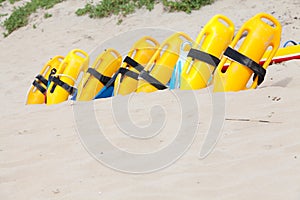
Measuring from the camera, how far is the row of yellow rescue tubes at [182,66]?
390cm

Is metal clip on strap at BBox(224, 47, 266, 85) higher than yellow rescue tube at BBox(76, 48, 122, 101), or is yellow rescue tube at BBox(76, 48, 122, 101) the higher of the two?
metal clip on strap at BBox(224, 47, 266, 85)

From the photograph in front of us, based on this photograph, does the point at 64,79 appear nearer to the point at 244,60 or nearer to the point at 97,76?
the point at 97,76

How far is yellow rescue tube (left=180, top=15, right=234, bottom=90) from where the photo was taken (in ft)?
13.3

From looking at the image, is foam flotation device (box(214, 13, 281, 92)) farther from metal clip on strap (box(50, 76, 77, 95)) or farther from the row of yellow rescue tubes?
metal clip on strap (box(50, 76, 77, 95))

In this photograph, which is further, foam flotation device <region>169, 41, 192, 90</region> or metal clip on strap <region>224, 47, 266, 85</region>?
foam flotation device <region>169, 41, 192, 90</region>

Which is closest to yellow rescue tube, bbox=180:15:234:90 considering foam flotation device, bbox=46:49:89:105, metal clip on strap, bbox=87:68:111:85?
metal clip on strap, bbox=87:68:111:85

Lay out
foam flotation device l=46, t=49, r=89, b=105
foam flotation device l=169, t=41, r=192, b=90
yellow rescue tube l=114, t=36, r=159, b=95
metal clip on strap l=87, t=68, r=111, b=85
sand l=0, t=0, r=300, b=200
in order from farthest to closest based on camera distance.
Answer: foam flotation device l=46, t=49, r=89, b=105
metal clip on strap l=87, t=68, r=111, b=85
yellow rescue tube l=114, t=36, r=159, b=95
foam flotation device l=169, t=41, r=192, b=90
sand l=0, t=0, r=300, b=200

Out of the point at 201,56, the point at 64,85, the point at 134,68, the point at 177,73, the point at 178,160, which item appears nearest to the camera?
the point at 178,160

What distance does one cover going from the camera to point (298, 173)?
2279mm

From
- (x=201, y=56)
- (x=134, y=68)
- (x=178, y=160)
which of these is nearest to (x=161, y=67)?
(x=134, y=68)

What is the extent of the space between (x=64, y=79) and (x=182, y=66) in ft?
5.43

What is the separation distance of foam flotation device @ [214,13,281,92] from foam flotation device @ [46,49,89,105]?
1868 millimetres

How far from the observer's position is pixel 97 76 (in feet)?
16.0

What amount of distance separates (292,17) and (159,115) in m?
4.55
